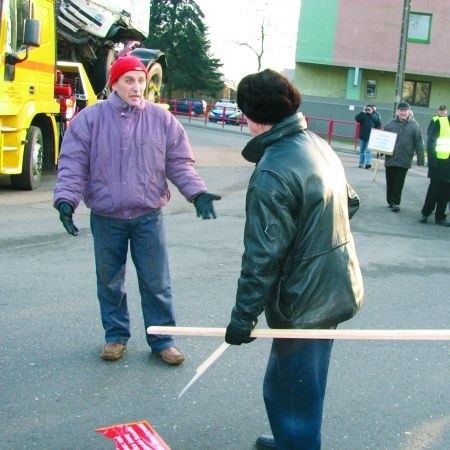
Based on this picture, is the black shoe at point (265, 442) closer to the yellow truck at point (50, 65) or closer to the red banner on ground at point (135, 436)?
the red banner on ground at point (135, 436)

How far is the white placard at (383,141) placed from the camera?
11453 mm

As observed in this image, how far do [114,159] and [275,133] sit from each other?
156 cm

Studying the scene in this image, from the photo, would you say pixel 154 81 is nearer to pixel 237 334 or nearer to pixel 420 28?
pixel 237 334

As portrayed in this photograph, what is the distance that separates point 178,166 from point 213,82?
5731cm

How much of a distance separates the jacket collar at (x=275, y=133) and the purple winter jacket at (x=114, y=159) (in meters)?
1.38

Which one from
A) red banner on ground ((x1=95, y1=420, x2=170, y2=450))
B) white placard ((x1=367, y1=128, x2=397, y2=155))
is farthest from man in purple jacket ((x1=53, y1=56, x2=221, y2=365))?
white placard ((x1=367, y1=128, x2=397, y2=155))

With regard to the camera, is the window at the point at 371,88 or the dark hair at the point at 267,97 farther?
the window at the point at 371,88

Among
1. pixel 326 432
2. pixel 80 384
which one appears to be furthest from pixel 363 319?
pixel 80 384

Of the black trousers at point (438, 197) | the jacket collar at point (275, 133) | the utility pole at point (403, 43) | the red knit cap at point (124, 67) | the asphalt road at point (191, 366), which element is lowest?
the asphalt road at point (191, 366)

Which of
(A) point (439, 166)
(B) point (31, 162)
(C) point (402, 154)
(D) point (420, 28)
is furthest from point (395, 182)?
(D) point (420, 28)

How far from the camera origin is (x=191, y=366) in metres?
4.33

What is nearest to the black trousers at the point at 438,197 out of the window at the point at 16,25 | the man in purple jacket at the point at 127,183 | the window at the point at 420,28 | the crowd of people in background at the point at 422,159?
the crowd of people in background at the point at 422,159

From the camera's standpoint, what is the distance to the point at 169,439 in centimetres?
343

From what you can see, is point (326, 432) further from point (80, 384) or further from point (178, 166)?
point (178, 166)
